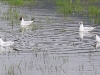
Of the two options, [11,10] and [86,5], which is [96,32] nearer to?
[11,10]

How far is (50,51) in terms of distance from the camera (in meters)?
18.8

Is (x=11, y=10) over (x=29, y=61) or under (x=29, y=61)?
over

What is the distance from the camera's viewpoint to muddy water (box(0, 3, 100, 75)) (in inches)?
613

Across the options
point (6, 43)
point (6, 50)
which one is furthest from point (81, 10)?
point (6, 50)

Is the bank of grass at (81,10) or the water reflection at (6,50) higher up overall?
the bank of grass at (81,10)

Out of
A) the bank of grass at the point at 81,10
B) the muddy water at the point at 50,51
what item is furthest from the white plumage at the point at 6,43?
the bank of grass at the point at 81,10

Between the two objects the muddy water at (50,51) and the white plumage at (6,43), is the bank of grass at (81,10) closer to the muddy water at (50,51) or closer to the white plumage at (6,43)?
the muddy water at (50,51)

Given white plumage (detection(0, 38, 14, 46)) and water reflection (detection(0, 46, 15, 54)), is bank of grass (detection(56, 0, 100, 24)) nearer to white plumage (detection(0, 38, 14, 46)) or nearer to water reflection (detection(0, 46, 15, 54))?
white plumage (detection(0, 38, 14, 46))

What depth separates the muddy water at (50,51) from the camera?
613 inches

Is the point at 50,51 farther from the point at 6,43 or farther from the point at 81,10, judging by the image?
the point at 81,10

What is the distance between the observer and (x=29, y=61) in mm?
16766

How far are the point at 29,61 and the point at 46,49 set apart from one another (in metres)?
2.58

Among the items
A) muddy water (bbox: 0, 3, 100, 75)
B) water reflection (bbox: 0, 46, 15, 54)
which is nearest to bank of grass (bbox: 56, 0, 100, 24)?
muddy water (bbox: 0, 3, 100, 75)

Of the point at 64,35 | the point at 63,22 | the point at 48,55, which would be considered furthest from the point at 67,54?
the point at 63,22
